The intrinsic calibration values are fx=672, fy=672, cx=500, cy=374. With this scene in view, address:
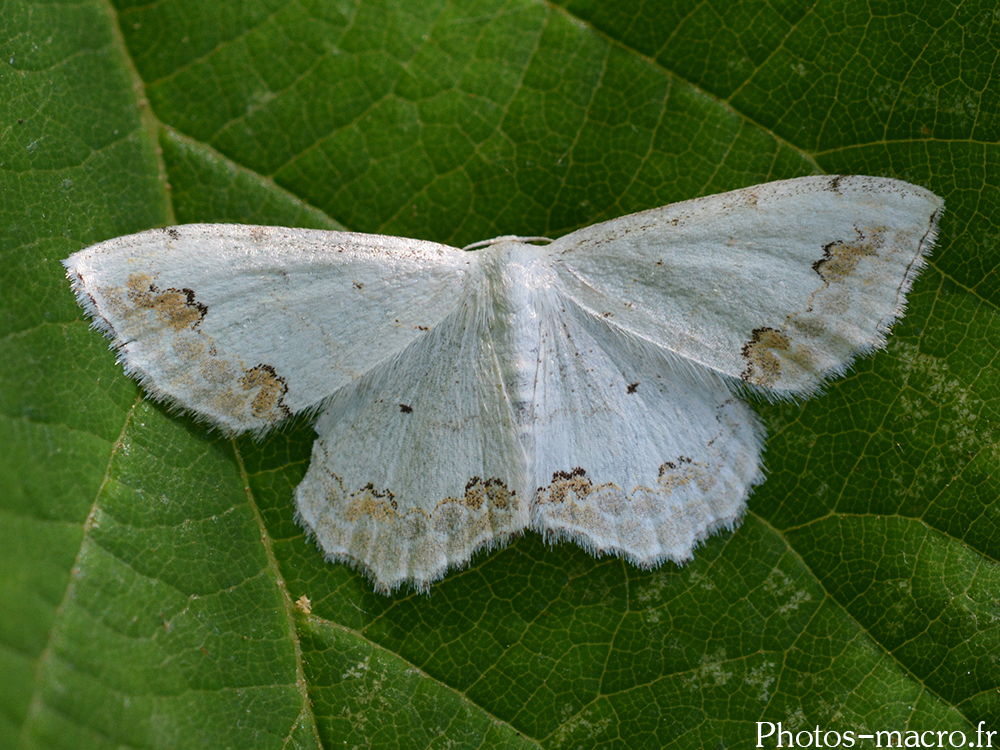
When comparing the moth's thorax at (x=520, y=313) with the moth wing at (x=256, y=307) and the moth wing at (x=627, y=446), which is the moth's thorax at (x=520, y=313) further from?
the moth wing at (x=256, y=307)

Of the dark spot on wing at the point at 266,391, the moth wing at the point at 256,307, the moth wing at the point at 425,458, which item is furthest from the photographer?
the moth wing at the point at 425,458

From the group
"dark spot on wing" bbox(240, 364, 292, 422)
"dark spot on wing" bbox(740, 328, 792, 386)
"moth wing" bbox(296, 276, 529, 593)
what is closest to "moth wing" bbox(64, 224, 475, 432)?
"dark spot on wing" bbox(240, 364, 292, 422)

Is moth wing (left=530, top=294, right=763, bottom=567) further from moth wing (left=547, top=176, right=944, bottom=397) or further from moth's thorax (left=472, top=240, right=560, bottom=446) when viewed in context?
moth wing (left=547, top=176, right=944, bottom=397)

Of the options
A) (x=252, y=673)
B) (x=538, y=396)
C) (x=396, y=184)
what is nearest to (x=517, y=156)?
(x=396, y=184)

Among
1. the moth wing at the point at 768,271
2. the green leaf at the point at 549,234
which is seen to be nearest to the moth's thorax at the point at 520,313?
the moth wing at the point at 768,271

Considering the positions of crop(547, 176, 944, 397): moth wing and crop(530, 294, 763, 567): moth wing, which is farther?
crop(530, 294, 763, 567): moth wing

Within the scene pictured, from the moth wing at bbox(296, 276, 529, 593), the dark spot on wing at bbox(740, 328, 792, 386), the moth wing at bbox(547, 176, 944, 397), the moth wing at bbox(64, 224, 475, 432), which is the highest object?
the moth wing at bbox(547, 176, 944, 397)

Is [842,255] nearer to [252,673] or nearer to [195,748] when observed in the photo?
[252,673]
